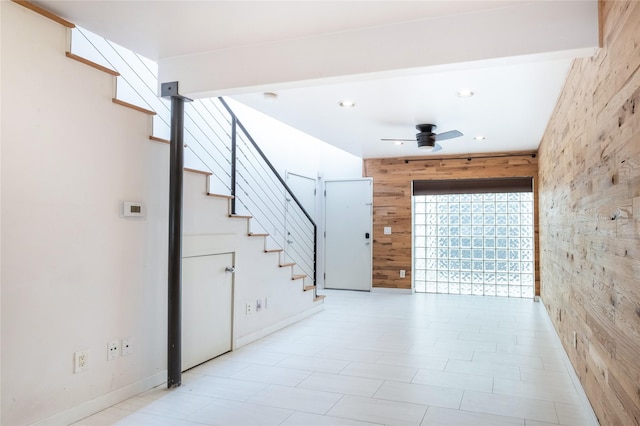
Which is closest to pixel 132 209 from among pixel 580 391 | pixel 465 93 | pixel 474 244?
pixel 465 93

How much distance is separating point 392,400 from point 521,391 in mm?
951

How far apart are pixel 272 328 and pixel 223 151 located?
209 cm

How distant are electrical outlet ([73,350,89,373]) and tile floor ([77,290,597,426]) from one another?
1.00 feet

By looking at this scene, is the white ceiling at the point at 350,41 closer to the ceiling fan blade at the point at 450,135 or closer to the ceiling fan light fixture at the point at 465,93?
the ceiling fan light fixture at the point at 465,93

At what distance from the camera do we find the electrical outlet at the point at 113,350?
2838 millimetres

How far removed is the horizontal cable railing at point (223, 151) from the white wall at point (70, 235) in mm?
Result: 463

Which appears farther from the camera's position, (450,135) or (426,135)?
(426,135)

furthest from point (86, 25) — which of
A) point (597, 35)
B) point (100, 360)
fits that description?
point (597, 35)

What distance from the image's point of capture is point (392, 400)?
9.72ft

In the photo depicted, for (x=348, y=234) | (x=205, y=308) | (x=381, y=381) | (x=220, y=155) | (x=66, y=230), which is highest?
(x=220, y=155)

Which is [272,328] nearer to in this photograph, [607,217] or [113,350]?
[113,350]

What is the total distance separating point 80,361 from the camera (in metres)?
2.64

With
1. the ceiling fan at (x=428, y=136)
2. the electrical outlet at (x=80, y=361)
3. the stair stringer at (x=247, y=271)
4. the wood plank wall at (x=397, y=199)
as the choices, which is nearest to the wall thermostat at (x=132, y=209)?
the stair stringer at (x=247, y=271)

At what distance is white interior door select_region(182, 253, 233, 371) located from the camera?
3521 millimetres
